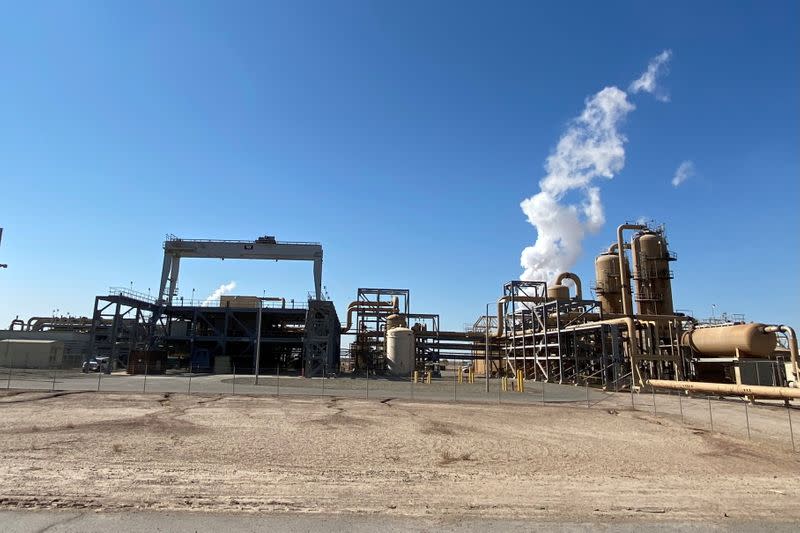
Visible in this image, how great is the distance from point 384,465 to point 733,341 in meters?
35.9

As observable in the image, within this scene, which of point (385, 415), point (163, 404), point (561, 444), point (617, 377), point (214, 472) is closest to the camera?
point (214, 472)

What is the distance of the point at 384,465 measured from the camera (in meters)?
10.6

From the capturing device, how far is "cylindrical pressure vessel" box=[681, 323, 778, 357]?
3488 cm

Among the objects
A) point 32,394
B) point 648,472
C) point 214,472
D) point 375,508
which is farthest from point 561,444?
point 32,394

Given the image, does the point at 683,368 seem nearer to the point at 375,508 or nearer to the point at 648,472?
the point at 648,472

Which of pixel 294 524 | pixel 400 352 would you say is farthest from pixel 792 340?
pixel 294 524

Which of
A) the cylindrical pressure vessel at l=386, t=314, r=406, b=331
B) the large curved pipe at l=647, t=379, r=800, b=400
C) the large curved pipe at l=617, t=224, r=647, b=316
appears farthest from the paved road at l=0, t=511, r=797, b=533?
the cylindrical pressure vessel at l=386, t=314, r=406, b=331

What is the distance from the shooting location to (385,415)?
18953mm

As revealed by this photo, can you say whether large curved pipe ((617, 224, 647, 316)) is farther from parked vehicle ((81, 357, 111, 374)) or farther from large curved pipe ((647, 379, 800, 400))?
parked vehicle ((81, 357, 111, 374))

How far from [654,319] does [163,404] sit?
3804cm

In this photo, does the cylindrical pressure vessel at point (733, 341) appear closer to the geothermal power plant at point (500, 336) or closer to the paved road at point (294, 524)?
the geothermal power plant at point (500, 336)

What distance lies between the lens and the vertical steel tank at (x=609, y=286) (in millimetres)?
52031

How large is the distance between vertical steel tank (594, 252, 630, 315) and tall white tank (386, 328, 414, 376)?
21.3 m

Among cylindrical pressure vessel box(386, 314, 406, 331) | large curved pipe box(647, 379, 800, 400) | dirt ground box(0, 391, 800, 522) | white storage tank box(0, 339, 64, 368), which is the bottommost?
dirt ground box(0, 391, 800, 522)
